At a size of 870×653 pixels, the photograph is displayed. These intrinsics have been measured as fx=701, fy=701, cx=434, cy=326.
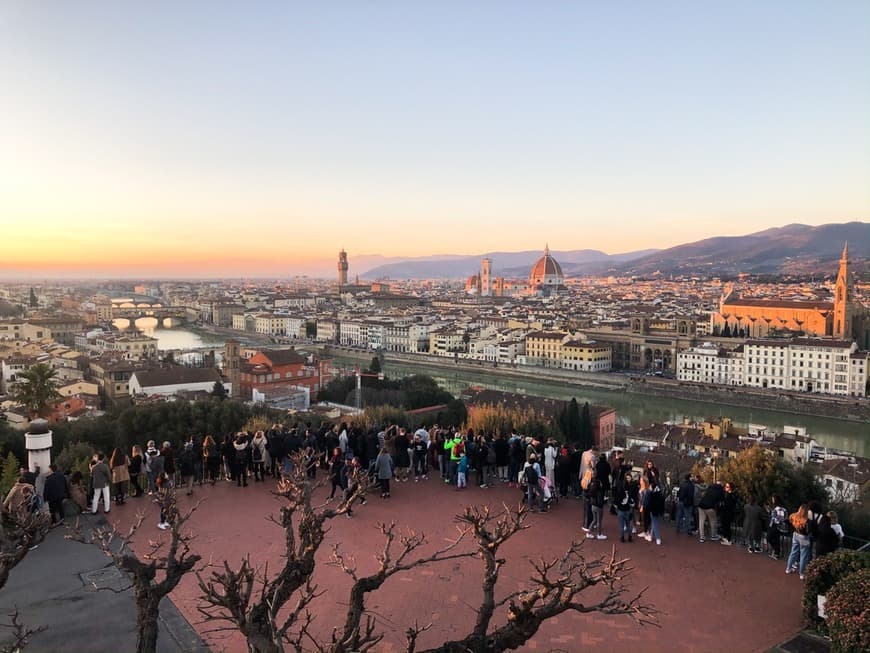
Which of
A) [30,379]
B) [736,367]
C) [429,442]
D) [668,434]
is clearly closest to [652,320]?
[736,367]

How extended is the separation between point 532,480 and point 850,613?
6.92 feet

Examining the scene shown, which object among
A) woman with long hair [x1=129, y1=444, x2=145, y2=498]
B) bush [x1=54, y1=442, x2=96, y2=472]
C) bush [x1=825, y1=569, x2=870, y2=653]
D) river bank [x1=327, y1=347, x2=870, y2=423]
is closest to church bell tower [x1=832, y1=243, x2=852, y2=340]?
river bank [x1=327, y1=347, x2=870, y2=423]

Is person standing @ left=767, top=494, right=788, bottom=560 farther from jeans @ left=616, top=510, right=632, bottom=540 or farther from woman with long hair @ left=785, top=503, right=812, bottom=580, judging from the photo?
jeans @ left=616, top=510, right=632, bottom=540

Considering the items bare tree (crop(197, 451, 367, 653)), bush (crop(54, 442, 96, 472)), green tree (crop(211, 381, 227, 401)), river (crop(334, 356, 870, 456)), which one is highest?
bare tree (crop(197, 451, 367, 653))

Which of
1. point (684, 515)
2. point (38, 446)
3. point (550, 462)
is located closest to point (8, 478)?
point (38, 446)

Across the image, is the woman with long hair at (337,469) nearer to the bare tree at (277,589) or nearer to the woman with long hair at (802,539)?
the bare tree at (277,589)

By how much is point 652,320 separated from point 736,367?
967cm

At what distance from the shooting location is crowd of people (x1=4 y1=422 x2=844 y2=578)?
13.0ft

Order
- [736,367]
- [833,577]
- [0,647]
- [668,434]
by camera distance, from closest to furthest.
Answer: [0,647] → [833,577] → [668,434] → [736,367]

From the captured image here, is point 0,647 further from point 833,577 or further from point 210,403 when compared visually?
point 210,403

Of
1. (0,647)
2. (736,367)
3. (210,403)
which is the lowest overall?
(736,367)

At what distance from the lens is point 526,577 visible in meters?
3.60

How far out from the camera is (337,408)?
1702 centimetres

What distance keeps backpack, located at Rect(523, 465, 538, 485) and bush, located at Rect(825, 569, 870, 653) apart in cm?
196
